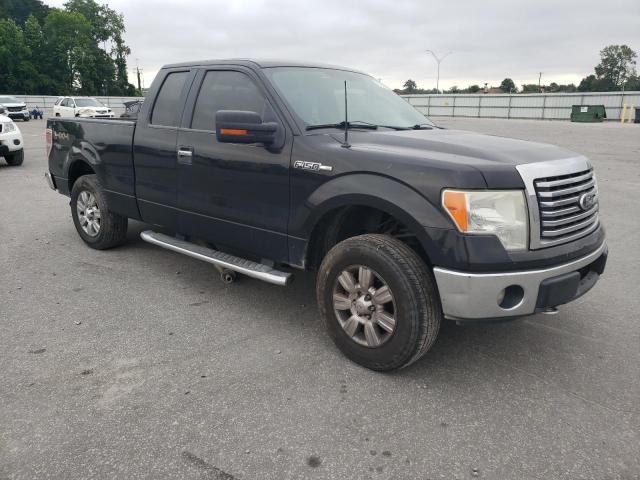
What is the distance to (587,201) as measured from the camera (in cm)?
310

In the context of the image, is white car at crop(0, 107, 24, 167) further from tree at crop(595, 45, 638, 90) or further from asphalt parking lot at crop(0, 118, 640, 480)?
tree at crop(595, 45, 638, 90)

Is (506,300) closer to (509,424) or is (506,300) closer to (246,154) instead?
(509,424)

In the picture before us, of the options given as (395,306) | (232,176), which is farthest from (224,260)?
(395,306)

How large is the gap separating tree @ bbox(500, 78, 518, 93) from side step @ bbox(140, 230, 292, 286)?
100597mm

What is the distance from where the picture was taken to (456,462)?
239 cm

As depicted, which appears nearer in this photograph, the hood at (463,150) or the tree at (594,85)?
the hood at (463,150)

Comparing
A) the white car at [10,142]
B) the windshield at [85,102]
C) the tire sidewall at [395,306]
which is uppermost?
the windshield at [85,102]

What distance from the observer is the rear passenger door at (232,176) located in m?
3.59

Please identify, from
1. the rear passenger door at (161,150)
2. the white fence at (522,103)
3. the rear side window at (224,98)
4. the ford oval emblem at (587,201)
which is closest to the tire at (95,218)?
the rear passenger door at (161,150)

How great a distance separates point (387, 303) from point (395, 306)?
0.40 ft

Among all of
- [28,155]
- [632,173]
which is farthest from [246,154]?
[28,155]

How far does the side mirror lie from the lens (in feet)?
10.9

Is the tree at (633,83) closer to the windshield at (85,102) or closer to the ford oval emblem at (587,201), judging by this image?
the windshield at (85,102)

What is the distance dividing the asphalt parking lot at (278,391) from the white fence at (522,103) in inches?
1470
